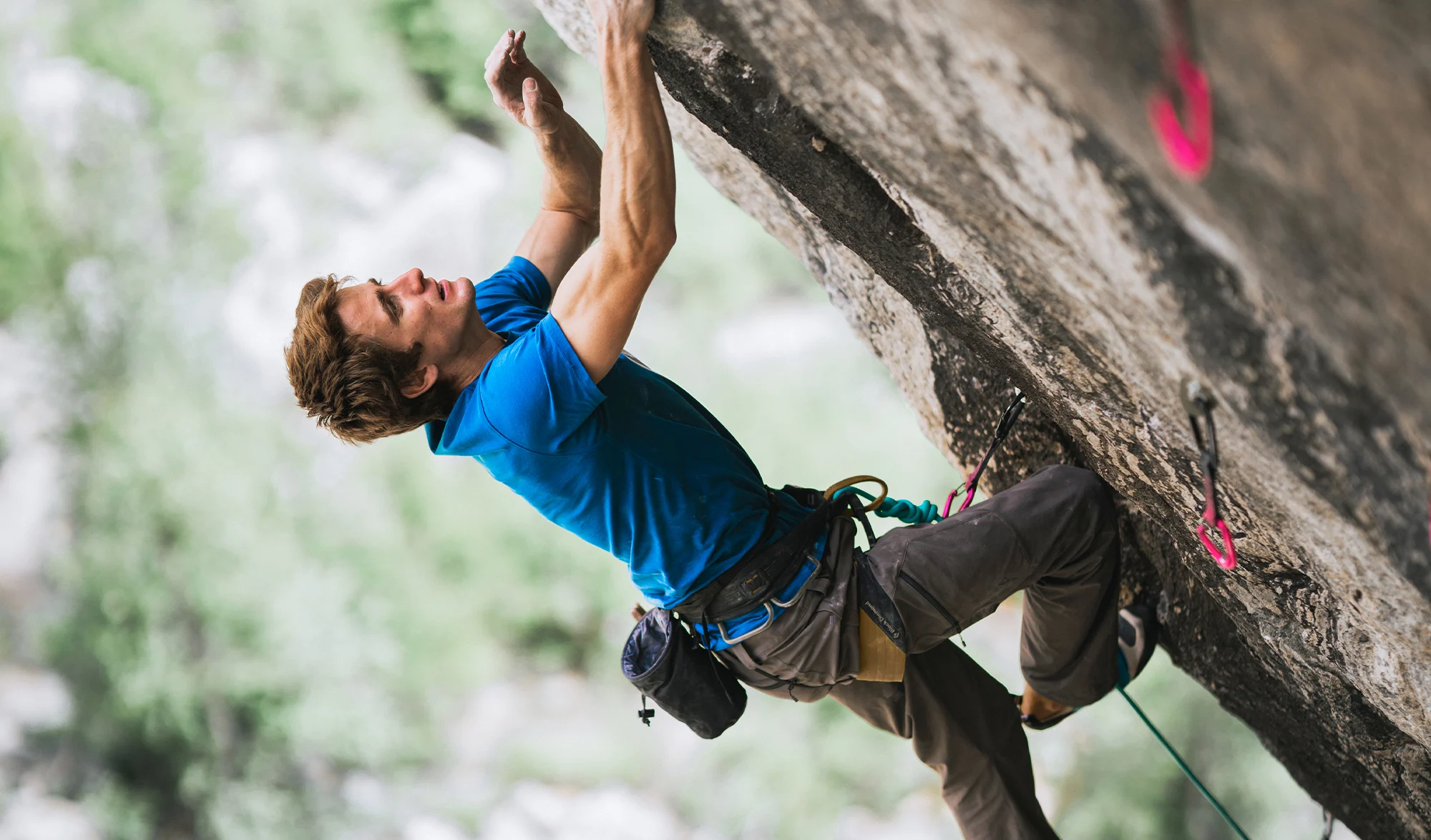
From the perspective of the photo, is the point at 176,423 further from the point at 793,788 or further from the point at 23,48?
the point at 793,788

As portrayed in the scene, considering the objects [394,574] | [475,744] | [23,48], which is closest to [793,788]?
[475,744]

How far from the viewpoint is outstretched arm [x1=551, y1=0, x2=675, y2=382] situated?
1.91 meters

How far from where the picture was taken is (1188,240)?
4.51 feet

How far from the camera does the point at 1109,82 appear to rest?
3.95 feet

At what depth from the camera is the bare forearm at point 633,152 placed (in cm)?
191

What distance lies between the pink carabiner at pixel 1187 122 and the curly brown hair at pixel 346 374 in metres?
1.64

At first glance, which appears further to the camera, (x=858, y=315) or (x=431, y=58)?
(x=431, y=58)

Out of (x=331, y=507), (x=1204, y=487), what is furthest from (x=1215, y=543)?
(x=331, y=507)

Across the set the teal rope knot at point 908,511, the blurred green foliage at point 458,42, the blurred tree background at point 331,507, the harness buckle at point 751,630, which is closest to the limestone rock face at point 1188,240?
the teal rope knot at point 908,511

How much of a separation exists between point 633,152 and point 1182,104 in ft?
3.28

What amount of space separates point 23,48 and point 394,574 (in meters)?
7.04

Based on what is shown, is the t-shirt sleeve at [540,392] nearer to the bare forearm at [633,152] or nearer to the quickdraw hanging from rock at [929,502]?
the bare forearm at [633,152]

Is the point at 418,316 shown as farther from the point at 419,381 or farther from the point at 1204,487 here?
the point at 1204,487

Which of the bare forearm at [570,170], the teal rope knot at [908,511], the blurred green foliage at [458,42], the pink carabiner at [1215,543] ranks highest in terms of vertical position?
the blurred green foliage at [458,42]
